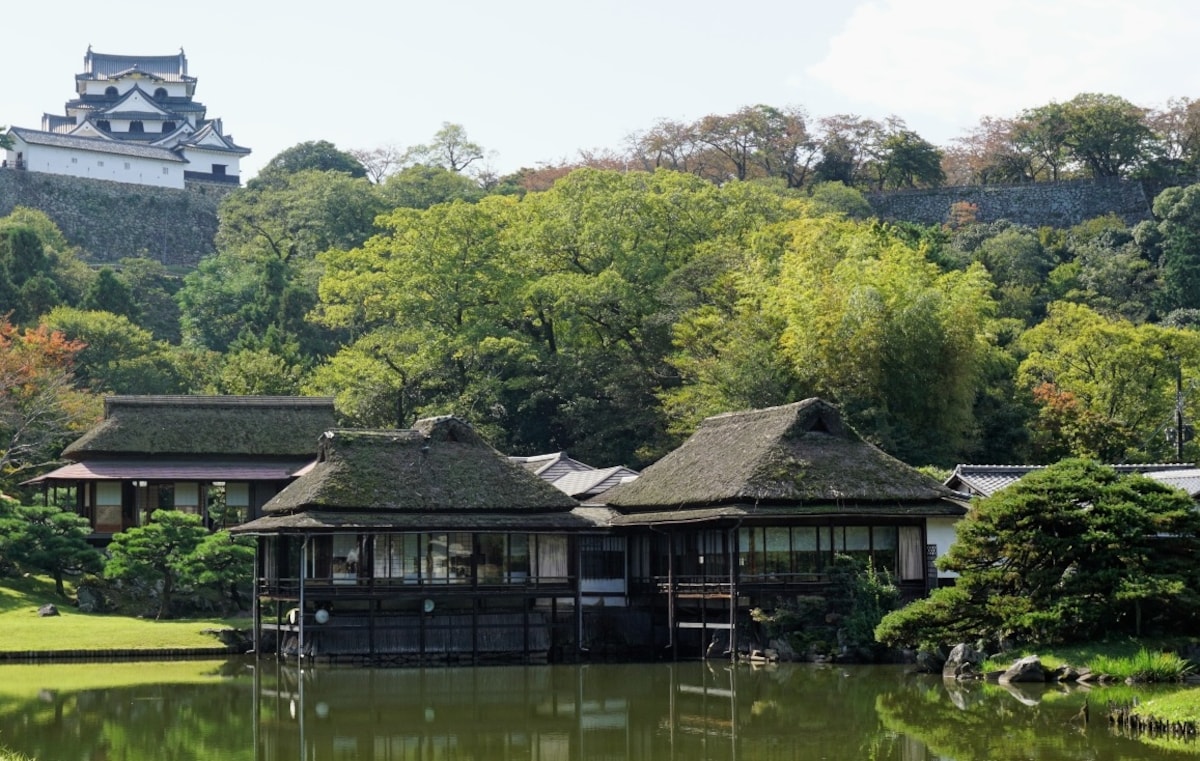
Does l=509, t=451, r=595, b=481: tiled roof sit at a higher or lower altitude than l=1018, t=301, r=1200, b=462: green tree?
lower

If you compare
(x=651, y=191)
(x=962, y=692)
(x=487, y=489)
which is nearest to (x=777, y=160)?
(x=651, y=191)

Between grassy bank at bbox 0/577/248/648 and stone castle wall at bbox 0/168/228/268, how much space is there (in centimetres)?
4884

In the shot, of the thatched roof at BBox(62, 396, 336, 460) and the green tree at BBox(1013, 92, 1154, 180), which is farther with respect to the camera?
the green tree at BBox(1013, 92, 1154, 180)

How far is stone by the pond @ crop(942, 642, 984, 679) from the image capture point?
2808 centimetres

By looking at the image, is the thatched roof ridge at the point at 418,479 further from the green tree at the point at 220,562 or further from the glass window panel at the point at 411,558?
the green tree at the point at 220,562

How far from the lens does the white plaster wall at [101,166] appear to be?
3386 inches

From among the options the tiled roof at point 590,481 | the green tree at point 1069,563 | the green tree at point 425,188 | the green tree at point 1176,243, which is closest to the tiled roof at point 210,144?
the green tree at point 425,188

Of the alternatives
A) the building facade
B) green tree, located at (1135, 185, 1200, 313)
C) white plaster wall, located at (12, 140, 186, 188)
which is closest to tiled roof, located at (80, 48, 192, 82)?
the building facade

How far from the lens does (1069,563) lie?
27.7 metres

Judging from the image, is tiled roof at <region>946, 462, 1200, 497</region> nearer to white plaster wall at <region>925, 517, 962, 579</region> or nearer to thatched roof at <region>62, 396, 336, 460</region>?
white plaster wall at <region>925, 517, 962, 579</region>

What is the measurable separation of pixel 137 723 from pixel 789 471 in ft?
45.6

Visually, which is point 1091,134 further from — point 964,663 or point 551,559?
point 964,663

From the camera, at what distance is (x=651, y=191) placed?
59.1 m

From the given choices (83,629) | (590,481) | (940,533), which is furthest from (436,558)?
(940,533)
